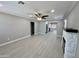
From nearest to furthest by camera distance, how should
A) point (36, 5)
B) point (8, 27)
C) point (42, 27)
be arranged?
point (36, 5) < point (8, 27) < point (42, 27)

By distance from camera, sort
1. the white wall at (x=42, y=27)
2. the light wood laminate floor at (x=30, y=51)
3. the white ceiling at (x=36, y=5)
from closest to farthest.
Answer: the white ceiling at (x=36, y=5)
the light wood laminate floor at (x=30, y=51)
the white wall at (x=42, y=27)

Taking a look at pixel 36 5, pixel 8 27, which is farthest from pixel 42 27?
pixel 36 5

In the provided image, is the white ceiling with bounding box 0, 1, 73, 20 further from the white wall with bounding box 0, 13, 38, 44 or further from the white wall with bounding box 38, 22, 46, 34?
the white wall with bounding box 38, 22, 46, 34

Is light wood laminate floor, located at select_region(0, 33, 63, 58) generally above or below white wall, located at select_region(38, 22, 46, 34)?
below

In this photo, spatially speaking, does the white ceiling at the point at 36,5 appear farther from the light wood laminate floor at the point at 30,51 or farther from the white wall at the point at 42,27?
the white wall at the point at 42,27

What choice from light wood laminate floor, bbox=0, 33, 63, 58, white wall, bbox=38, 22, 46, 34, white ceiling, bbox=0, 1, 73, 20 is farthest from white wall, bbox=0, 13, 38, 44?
white wall, bbox=38, 22, 46, 34

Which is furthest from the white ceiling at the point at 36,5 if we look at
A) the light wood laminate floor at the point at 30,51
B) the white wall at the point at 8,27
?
the light wood laminate floor at the point at 30,51

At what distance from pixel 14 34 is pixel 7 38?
0.92 meters

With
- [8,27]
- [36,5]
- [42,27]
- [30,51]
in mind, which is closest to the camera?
[36,5]

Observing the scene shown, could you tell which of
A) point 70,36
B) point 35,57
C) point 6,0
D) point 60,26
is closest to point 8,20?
point 6,0

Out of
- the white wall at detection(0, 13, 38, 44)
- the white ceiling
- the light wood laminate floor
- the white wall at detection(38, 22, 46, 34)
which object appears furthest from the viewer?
the white wall at detection(38, 22, 46, 34)

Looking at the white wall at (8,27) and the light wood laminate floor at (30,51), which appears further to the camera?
the white wall at (8,27)

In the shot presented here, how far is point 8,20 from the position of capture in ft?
19.0

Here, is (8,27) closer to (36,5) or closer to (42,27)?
(36,5)
